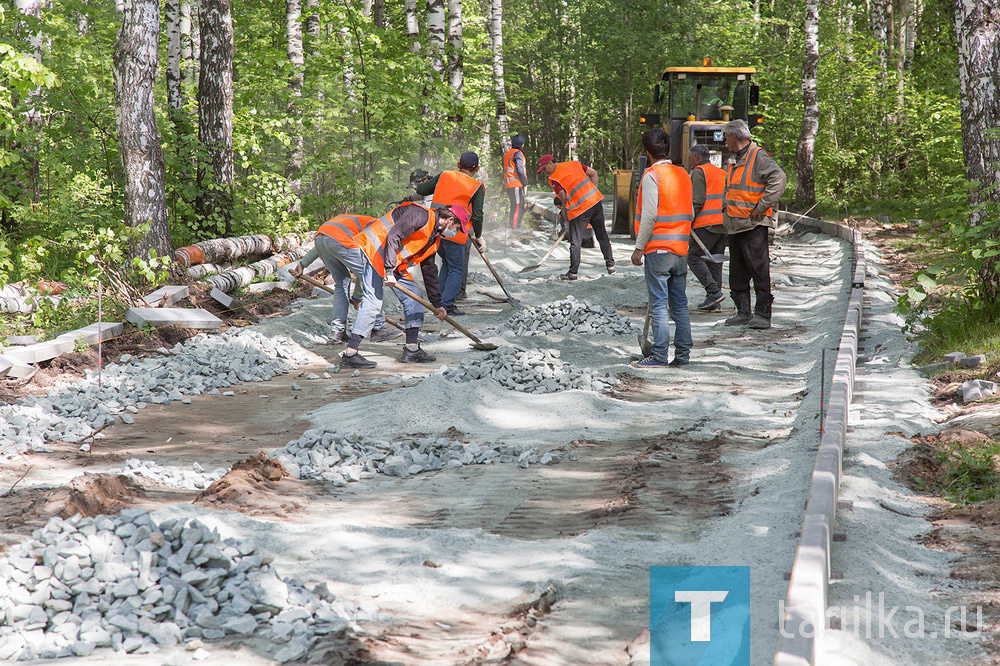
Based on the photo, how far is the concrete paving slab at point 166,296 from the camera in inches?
380

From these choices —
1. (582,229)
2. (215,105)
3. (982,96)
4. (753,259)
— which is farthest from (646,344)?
(215,105)

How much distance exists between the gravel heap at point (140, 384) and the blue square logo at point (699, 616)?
13.6ft

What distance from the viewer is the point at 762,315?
9.48m

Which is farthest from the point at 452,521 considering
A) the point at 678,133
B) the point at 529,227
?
the point at 529,227

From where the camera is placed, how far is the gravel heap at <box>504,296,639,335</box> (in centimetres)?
965

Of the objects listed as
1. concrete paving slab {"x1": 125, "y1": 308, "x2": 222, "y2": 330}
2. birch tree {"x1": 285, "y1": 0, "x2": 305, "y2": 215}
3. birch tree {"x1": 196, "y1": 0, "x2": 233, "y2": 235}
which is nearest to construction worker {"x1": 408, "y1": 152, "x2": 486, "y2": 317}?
concrete paving slab {"x1": 125, "y1": 308, "x2": 222, "y2": 330}

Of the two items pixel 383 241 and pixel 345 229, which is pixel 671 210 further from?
pixel 345 229

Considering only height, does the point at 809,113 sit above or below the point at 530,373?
above

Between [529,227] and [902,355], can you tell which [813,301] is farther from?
[529,227]

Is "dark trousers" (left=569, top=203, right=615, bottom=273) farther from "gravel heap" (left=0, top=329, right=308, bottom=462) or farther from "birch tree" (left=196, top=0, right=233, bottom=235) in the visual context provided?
"gravel heap" (left=0, top=329, right=308, bottom=462)

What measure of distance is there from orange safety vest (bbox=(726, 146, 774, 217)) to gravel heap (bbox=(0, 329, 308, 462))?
4.53 m

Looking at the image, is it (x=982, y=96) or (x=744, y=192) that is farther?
(x=744, y=192)

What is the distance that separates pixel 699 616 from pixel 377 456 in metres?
2.85

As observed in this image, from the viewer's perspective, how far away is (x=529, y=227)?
2144cm
